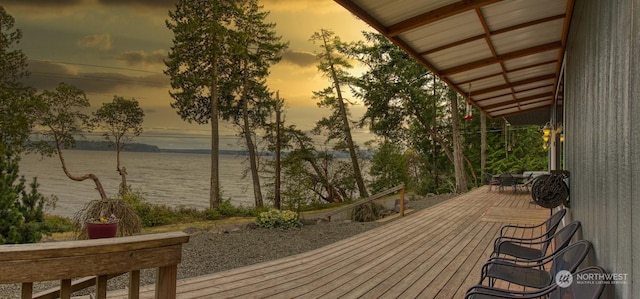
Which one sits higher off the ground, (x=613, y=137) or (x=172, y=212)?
(x=613, y=137)

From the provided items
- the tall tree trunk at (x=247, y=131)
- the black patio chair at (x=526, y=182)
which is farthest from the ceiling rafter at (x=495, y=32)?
the tall tree trunk at (x=247, y=131)

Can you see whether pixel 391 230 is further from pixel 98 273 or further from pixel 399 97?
pixel 399 97

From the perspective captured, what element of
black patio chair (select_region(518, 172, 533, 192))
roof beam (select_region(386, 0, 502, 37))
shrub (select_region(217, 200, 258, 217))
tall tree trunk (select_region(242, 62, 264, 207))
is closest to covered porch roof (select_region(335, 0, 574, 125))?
roof beam (select_region(386, 0, 502, 37))

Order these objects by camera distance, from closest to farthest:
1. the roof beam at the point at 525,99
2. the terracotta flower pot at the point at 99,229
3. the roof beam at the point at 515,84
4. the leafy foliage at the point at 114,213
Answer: the terracotta flower pot at the point at 99,229 < the leafy foliage at the point at 114,213 < the roof beam at the point at 515,84 < the roof beam at the point at 525,99

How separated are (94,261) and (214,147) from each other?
16.1 m

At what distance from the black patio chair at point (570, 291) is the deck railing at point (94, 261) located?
1.53 metres

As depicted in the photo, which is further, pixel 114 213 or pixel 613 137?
pixel 114 213

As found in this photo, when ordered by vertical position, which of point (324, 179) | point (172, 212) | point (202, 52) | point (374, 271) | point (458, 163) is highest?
point (202, 52)

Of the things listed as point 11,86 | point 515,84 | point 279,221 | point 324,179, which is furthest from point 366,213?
point 11,86

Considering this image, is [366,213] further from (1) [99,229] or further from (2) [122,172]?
(2) [122,172]

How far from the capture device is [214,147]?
17250mm

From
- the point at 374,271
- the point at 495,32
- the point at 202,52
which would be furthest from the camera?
the point at 202,52

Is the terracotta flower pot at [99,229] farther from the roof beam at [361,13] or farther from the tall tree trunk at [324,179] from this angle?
the tall tree trunk at [324,179]

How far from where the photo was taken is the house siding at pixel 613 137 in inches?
55.6
